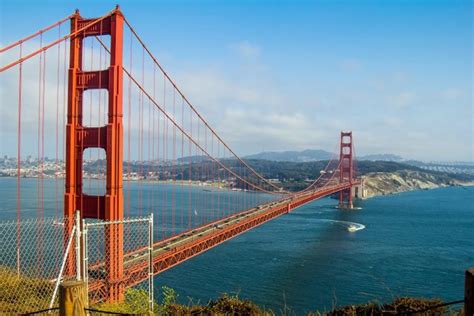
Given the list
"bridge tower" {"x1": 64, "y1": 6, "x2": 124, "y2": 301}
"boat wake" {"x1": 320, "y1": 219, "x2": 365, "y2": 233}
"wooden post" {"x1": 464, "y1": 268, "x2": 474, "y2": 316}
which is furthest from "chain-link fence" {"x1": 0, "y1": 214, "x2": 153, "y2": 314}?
"boat wake" {"x1": 320, "y1": 219, "x2": 365, "y2": 233}

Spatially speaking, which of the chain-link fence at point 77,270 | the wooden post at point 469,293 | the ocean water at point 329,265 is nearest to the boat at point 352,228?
the ocean water at point 329,265

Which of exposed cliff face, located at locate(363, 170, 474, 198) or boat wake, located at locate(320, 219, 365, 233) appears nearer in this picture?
boat wake, located at locate(320, 219, 365, 233)

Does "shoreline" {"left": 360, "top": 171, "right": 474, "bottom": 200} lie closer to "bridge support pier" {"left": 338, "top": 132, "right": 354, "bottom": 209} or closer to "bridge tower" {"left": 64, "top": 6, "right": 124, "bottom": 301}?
"bridge support pier" {"left": 338, "top": 132, "right": 354, "bottom": 209}

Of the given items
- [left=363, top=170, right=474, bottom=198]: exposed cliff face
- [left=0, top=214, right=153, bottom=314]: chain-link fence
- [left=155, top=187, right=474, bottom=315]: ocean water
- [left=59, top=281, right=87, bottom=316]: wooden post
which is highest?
[left=59, top=281, right=87, bottom=316]: wooden post

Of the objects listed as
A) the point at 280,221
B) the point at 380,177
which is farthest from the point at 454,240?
the point at 380,177

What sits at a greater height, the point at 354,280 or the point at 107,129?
the point at 107,129

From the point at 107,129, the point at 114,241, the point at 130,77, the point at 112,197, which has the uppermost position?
the point at 130,77

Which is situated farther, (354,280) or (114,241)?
(354,280)

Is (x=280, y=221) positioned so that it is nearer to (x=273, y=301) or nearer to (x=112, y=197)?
(x=273, y=301)
